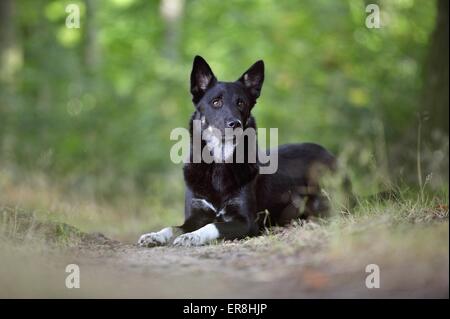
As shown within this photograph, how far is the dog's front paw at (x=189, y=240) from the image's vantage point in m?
5.89

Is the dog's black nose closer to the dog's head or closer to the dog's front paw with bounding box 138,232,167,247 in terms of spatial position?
the dog's head

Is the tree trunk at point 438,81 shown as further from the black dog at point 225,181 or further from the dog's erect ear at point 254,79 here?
the dog's erect ear at point 254,79

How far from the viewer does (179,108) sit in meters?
15.9

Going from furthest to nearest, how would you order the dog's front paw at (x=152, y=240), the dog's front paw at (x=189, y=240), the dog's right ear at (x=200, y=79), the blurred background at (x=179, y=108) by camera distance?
the blurred background at (x=179, y=108)
the dog's right ear at (x=200, y=79)
the dog's front paw at (x=152, y=240)
the dog's front paw at (x=189, y=240)

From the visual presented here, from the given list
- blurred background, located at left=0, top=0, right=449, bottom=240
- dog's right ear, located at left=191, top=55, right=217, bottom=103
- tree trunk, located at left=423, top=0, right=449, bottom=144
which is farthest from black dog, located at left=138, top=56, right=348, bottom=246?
tree trunk, located at left=423, top=0, right=449, bottom=144

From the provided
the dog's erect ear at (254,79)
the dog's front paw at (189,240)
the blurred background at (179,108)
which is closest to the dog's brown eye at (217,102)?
the dog's erect ear at (254,79)

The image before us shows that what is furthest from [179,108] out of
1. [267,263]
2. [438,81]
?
[267,263]

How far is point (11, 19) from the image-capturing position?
580 inches

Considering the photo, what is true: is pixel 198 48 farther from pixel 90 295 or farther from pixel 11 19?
pixel 90 295

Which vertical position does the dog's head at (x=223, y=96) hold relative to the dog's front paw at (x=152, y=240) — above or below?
above

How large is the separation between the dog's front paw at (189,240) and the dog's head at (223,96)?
1.19 metres

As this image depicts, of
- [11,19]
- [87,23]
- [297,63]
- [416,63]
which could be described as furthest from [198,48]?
[416,63]
